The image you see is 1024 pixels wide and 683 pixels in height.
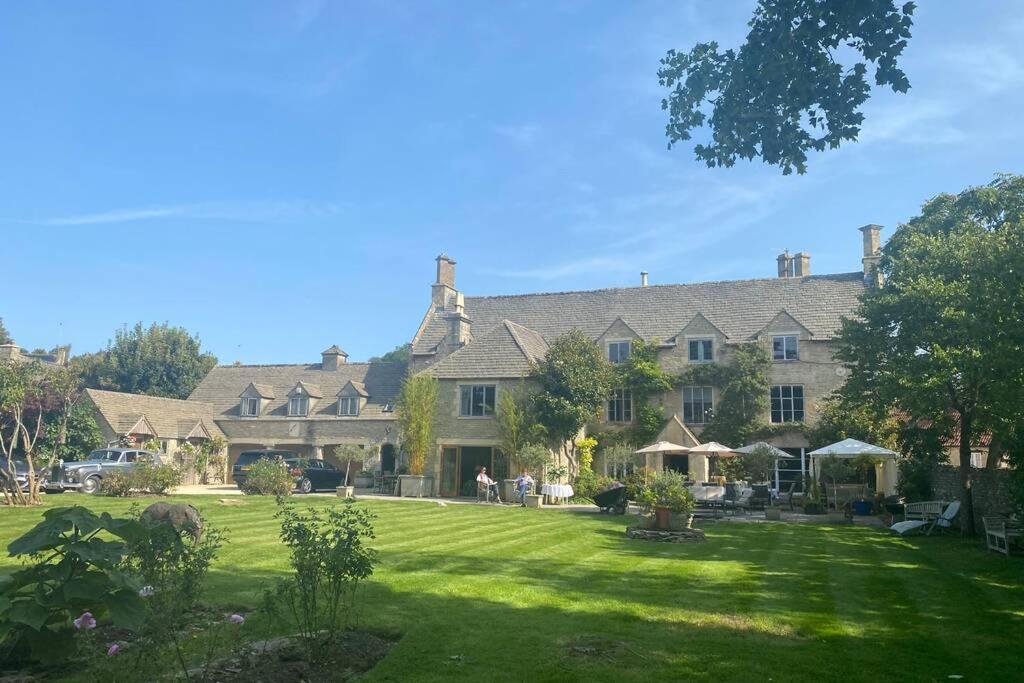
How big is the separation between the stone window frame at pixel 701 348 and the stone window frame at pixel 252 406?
90.3 ft

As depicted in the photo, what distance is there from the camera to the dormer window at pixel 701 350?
38.0 m

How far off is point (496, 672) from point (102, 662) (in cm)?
325

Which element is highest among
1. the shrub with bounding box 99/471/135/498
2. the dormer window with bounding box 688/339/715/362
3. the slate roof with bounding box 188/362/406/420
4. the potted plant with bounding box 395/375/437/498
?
the dormer window with bounding box 688/339/715/362

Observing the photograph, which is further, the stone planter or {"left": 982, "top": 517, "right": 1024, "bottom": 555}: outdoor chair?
the stone planter

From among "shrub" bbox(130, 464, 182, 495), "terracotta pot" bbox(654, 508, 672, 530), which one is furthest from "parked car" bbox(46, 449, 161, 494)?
"terracotta pot" bbox(654, 508, 672, 530)

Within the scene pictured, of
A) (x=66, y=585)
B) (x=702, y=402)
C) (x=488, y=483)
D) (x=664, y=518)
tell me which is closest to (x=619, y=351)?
(x=702, y=402)

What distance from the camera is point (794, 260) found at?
1665 inches

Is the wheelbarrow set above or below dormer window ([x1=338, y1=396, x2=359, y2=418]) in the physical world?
below

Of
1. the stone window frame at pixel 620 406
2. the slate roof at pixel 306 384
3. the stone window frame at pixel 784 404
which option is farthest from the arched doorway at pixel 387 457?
the stone window frame at pixel 784 404

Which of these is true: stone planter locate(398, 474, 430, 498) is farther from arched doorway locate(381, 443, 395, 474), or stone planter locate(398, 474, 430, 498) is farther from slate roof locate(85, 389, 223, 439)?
slate roof locate(85, 389, 223, 439)

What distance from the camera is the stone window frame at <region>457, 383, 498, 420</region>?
3344cm

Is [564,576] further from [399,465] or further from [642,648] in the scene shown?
[399,465]

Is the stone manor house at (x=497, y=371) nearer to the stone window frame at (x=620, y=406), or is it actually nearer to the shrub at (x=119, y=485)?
the stone window frame at (x=620, y=406)

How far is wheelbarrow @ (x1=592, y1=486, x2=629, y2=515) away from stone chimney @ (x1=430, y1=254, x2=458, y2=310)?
2398cm
